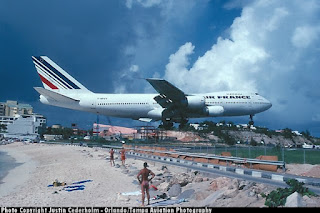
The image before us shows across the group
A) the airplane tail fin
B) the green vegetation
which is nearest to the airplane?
the airplane tail fin

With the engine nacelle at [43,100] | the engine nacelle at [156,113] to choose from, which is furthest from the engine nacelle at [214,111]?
the engine nacelle at [43,100]

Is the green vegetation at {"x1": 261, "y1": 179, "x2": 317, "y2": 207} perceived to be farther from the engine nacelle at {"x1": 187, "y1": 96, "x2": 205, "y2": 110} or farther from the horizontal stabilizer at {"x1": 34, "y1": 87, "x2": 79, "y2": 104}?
the horizontal stabilizer at {"x1": 34, "y1": 87, "x2": 79, "y2": 104}

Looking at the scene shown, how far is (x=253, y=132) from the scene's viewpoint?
119 metres

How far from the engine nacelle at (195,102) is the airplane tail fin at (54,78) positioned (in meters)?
13.7

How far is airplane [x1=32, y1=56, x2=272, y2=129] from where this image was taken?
3350cm

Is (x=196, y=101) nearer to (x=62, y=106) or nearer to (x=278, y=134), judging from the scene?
(x=62, y=106)

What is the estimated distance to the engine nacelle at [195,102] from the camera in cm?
3309

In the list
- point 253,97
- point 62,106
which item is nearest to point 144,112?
point 62,106

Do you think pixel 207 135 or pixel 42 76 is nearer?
pixel 42 76

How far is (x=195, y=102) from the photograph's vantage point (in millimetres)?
33188

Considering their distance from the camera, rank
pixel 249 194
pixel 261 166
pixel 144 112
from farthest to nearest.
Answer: pixel 144 112
pixel 261 166
pixel 249 194

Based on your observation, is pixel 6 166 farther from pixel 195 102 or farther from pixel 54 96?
pixel 195 102

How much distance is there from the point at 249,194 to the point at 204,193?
62.3 inches

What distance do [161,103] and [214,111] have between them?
5914 mm
